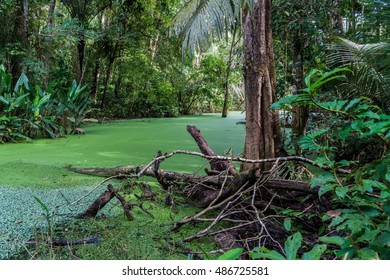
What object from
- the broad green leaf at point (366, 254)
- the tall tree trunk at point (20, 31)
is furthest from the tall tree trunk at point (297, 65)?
the tall tree trunk at point (20, 31)

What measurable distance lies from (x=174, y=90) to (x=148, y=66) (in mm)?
1111

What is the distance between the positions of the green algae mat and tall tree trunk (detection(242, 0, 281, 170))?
0.32 meters

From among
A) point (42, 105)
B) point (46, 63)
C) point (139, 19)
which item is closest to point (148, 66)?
point (139, 19)

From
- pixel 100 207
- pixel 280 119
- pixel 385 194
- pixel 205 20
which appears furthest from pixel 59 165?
pixel 385 194

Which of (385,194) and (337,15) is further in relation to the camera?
(337,15)

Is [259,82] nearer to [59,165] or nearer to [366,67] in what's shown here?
[366,67]

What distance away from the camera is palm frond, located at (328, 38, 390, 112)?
200cm

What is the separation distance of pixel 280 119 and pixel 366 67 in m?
1.38

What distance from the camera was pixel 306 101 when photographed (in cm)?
72

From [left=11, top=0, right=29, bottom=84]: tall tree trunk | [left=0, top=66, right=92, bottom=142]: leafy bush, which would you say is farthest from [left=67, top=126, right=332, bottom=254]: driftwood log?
[left=11, top=0, right=29, bottom=84]: tall tree trunk

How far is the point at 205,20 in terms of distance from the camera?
6.79 ft

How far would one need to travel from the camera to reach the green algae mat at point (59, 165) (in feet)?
4.44

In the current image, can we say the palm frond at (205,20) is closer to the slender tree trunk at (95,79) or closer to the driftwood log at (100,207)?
the driftwood log at (100,207)
